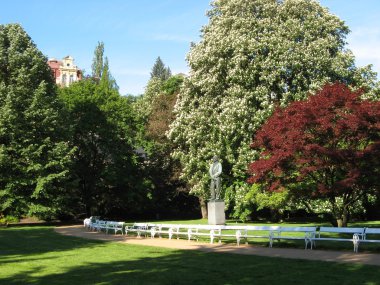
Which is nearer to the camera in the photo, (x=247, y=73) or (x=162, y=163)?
(x=247, y=73)

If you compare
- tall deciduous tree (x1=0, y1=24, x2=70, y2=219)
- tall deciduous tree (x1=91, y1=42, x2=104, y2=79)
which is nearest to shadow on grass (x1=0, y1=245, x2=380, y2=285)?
tall deciduous tree (x1=0, y1=24, x2=70, y2=219)

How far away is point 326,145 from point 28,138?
2289cm

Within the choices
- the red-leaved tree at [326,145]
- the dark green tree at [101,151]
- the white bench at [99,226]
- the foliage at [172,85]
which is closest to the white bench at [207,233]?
the red-leaved tree at [326,145]

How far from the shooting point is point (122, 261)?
12.9 metres

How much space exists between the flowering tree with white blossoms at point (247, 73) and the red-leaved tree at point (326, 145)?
9.40m

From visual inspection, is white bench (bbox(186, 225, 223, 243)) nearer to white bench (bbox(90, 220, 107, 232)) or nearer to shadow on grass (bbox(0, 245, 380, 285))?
shadow on grass (bbox(0, 245, 380, 285))

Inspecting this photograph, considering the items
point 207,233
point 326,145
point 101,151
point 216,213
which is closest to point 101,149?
point 101,151

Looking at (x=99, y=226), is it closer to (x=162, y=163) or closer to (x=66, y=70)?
(x=162, y=163)

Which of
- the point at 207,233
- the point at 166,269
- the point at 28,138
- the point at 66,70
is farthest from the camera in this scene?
the point at 66,70

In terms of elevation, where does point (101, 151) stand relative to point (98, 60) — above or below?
below

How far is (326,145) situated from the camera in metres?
19.0

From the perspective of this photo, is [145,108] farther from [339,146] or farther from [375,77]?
[339,146]

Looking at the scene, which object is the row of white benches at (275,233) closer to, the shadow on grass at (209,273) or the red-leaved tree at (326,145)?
the red-leaved tree at (326,145)

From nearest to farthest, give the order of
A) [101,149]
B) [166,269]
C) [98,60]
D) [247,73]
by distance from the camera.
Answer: [166,269], [247,73], [101,149], [98,60]
